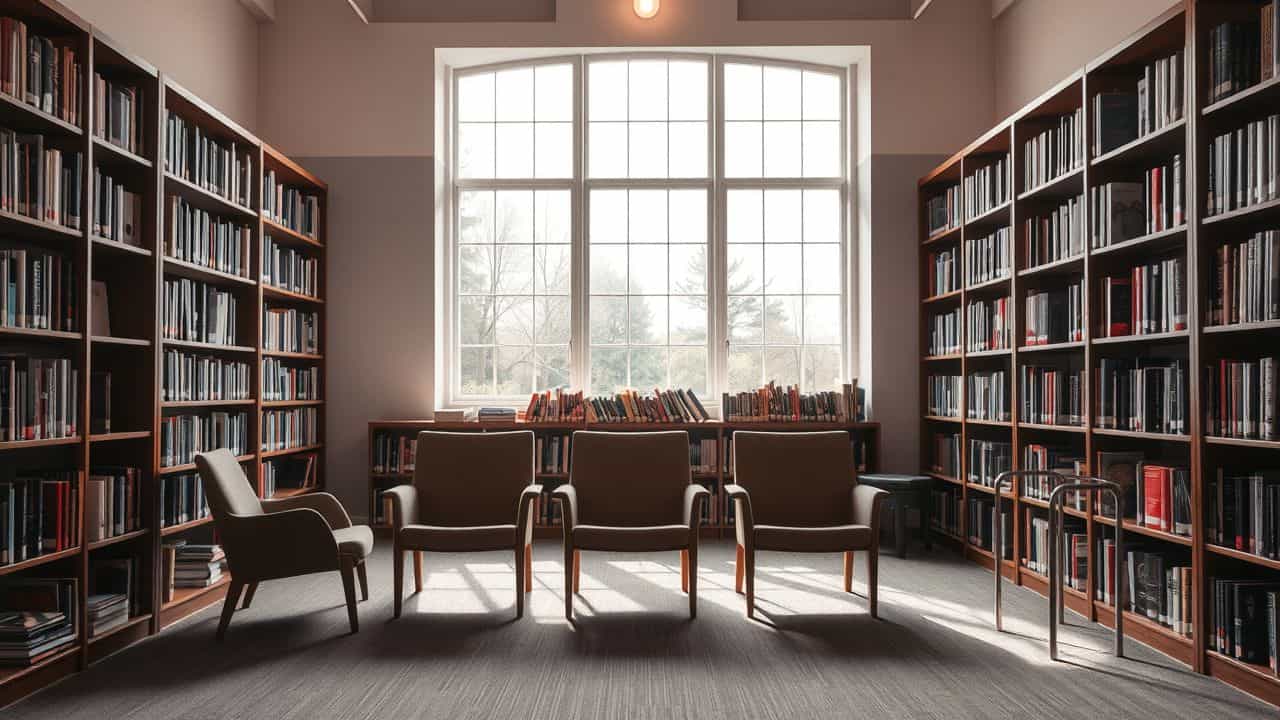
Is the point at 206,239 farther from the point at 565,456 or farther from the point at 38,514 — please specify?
the point at 565,456

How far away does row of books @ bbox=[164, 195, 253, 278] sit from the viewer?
4.20 meters

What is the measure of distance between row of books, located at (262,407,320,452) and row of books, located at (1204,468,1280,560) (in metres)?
5.40

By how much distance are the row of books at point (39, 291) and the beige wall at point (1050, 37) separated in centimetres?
592

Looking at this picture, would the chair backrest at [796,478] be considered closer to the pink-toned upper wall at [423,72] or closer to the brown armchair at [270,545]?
the brown armchair at [270,545]

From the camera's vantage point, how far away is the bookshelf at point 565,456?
6168mm

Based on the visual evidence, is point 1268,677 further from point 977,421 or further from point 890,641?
point 977,421

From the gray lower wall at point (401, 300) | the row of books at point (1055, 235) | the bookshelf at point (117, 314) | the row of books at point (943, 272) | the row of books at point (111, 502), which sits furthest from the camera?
the gray lower wall at point (401, 300)

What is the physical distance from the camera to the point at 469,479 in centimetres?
476

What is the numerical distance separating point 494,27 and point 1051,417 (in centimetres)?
519

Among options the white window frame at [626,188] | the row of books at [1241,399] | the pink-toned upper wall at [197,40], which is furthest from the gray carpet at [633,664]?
the pink-toned upper wall at [197,40]

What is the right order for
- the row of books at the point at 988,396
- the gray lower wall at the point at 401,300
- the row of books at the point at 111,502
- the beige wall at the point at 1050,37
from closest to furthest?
the row of books at the point at 111,502, the beige wall at the point at 1050,37, the row of books at the point at 988,396, the gray lower wall at the point at 401,300

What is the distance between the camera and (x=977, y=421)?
5352 mm

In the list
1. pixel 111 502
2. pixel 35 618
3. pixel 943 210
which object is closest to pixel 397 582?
pixel 111 502

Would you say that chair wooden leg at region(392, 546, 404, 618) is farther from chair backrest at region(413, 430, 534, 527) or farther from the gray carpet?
chair backrest at region(413, 430, 534, 527)
